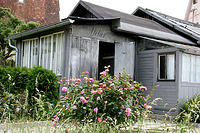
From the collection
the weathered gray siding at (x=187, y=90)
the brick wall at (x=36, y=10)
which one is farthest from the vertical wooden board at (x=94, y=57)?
the brick wall at (x=36, y=10)

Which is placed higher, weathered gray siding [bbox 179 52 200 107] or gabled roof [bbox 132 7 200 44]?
gabled roof [bbox 132 7 200 44]

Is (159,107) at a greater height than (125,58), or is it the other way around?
(125,58)

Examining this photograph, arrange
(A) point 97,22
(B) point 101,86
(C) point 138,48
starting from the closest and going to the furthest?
(B) point 101,86, (A) point 97,22, (C) point 138,48

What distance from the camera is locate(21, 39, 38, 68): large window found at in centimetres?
999

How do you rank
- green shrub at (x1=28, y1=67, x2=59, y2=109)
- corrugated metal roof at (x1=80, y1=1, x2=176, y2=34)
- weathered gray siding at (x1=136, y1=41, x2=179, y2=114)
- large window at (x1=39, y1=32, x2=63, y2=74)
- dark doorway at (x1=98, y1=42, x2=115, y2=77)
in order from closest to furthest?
green shrub at (x1=28, y1=67, x2=59, y2=109), large window at (x1=39, y1=32, x2=63, y2=74), weathered gray siding at (x1=136, y1=41, x2=179, y2=114), corrugated metal roof at (x1=80, y1=1, x2=176, y2=34), dark doorway at (x1=98, y1=42, x2=115, y2=77)

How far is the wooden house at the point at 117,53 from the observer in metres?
8.27

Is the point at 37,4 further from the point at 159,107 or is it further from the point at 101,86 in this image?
the point at 101,86

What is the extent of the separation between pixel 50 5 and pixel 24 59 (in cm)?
1709

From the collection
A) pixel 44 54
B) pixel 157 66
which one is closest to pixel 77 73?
pixel 44 54

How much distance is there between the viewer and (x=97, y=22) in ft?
29.0

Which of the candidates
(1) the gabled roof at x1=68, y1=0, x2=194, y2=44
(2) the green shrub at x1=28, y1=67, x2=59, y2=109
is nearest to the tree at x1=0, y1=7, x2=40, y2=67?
(1) the gabled roof at x1=68, y1=0, x2=194, y2=44

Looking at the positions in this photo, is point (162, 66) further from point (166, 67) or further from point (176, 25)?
point (176, 25)

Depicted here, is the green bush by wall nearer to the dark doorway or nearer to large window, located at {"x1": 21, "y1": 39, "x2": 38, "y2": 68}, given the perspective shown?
large window, located at {"x1": 21, "y1": 39, "x2": 38, "y2": 68}

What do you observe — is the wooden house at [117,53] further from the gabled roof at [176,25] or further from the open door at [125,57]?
the gabled roof at [176,25]
